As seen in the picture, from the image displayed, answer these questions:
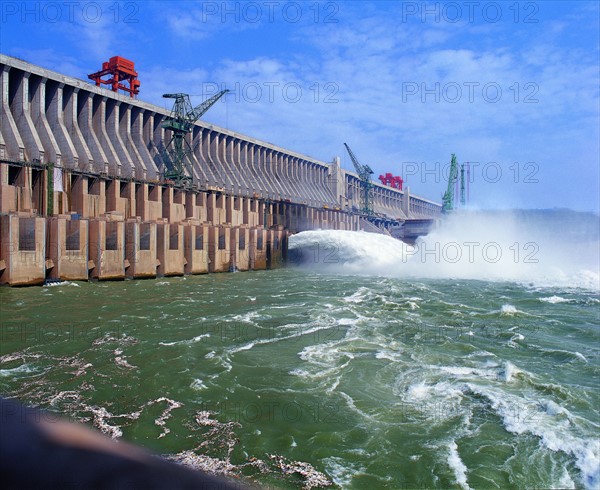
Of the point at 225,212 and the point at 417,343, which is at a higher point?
the point at 225,212

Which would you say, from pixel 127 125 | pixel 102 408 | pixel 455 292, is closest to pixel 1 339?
pixel 102 408

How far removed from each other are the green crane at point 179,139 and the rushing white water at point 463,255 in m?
16.6

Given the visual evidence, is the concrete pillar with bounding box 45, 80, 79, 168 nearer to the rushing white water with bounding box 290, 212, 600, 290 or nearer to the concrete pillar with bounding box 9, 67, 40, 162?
the concrete pillar with bounding box 9, 67, 40, 162

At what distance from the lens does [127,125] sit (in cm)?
5550

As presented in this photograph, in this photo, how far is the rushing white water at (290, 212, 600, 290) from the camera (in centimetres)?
4369

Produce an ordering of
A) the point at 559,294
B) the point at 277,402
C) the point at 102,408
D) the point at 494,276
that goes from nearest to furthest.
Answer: the point at 102,408
the point at 277,402
the point at 559,294
the point at 494,276

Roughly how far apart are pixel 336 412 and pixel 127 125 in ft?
178

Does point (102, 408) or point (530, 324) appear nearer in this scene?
point (102, 408)

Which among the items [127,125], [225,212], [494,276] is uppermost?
[127,125]

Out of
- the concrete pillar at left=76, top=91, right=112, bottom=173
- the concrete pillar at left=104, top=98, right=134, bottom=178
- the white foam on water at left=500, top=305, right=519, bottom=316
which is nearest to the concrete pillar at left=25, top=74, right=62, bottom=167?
the concrete pillar at left=76, top=91, right=112, bottom=173

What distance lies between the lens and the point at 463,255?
56594 mm

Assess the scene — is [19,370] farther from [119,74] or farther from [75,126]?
[119,74]

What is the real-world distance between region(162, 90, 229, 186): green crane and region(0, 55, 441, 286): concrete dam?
1.29 m

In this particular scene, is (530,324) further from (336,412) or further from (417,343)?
(336,412)
